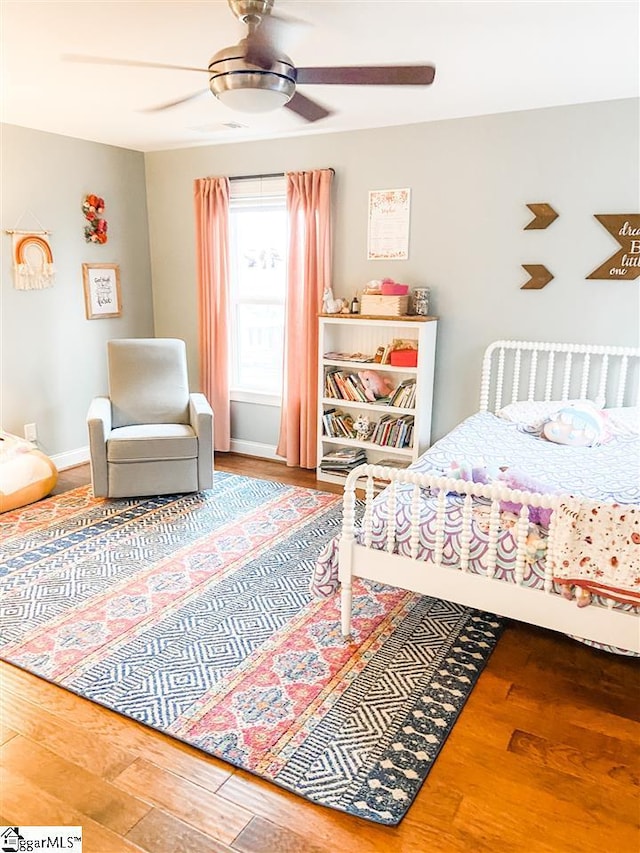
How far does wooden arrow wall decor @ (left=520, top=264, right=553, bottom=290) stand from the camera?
381 centimetres

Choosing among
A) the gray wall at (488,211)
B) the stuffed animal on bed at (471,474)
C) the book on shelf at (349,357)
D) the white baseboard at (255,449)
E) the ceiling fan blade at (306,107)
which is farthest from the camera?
the white baseboard at (255,449)

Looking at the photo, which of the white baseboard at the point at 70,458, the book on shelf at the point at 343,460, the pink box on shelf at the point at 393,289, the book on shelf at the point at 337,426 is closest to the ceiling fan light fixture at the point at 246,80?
the pink box on shelf at the point at 393,289

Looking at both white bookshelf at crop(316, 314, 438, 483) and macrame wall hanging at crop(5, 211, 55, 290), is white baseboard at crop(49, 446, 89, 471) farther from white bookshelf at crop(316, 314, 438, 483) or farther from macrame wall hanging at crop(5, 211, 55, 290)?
white bookshelf at crop(316, 314, 438, 483)

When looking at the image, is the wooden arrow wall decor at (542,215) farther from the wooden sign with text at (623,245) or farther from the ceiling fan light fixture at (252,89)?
the ceiling fan light fixture at (252,89)

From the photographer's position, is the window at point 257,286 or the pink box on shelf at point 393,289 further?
the window at point 257,286

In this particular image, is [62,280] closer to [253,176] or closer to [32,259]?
[32,259]

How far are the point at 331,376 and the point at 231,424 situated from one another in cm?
118

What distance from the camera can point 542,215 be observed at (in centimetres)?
376

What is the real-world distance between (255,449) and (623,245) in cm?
307

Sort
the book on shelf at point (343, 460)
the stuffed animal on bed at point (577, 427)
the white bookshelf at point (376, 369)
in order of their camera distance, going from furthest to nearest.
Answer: the book on shelf at point (343, 460) < the white bookshelf at point (376, 369) < the stuffed animal on bed at point (577, 427)

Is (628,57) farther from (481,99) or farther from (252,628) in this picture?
(252,628)

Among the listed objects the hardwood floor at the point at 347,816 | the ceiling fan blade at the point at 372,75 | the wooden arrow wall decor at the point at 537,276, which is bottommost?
the hardwood floor at the point at 347,816

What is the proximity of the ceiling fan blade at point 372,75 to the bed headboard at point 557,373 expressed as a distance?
2022mm

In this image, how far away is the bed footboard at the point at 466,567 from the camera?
211 cm
